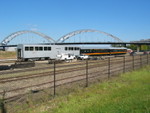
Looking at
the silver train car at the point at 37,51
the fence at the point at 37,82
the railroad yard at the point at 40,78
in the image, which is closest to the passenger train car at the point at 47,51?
the silver train car at the point at 37,51

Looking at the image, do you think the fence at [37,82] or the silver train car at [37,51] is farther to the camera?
the silver train car at [37,51]

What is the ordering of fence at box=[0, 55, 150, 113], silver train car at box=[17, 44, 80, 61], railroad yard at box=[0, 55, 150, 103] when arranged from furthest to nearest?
1. silver train car at box=[17, 44, 80, 61]
2. railroad yard at box=[0, 55, 150, 103]
3. fence at box=[0, 55, 150, 113]

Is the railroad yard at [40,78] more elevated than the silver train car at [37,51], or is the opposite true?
the silver train car at [37,51]

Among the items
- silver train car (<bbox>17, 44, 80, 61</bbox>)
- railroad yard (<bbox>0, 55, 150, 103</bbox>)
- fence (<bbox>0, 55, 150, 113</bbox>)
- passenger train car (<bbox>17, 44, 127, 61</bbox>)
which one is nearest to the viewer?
fence (<bbox>0, 55, 150, 113</bbox>)

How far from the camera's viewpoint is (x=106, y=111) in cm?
554

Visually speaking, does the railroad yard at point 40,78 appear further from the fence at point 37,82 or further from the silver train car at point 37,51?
the silver train car at point 37,51

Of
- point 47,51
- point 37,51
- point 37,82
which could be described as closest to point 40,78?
point 37,82

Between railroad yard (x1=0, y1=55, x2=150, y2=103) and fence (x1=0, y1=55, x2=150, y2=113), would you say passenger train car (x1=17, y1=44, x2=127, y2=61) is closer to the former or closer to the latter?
railroad yard (x1=0, y1=55, x2=150, y2=103)

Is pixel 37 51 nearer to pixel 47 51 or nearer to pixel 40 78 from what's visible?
pixel 47 51

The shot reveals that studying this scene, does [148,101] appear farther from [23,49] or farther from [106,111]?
[23,49]

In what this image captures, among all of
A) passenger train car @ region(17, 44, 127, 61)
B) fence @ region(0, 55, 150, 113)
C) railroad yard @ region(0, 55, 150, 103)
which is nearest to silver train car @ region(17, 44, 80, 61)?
passenger train car @ region(17, 44, 127, 61)

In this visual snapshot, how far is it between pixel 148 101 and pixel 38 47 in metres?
33.9

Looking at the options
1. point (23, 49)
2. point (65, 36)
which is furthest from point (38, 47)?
point (65, 36)

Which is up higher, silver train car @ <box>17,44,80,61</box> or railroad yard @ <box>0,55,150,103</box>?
silver train car @ <box>17,44,80,61</box>
